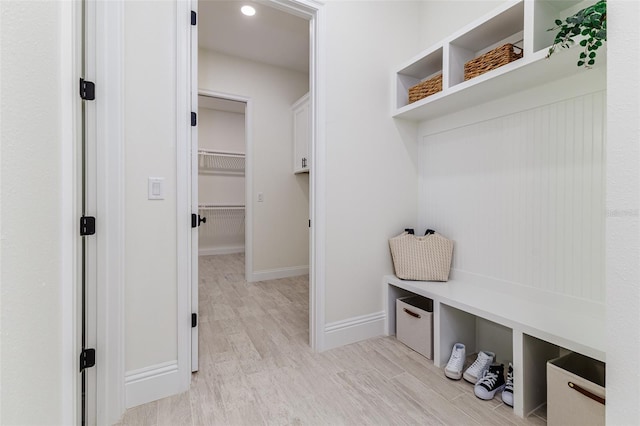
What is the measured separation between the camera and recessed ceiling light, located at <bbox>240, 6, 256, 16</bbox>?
270cm

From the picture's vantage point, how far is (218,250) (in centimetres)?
552

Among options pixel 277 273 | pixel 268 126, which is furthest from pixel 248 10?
pixel 277 273

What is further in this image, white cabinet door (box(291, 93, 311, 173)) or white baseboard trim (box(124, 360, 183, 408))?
white cabinet door (box(291, 93, 311, 173))

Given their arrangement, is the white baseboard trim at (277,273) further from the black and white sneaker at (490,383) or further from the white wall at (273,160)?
the black and white sneaker at (490,383)

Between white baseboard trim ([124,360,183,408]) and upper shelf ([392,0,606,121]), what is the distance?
2185 mm

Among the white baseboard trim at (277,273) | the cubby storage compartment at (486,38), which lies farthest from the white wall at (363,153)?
the white baseboard trim at (277,273)

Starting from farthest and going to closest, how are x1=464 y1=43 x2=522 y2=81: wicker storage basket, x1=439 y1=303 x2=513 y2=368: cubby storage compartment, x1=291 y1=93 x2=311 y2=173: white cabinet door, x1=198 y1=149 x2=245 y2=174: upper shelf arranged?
x1=198 y1=149 x2=245 y2=174: upper shelf < x1=291 y1=93 x2=311 y2=173: white cabinet door < x1=439 y1=303 x2=513 y2=368: cubby storage compartment < x1=464 y1=43 x2=522 y2=81: wicker storage basket

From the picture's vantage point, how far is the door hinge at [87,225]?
3.97 ft

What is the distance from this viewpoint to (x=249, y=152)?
3.62m

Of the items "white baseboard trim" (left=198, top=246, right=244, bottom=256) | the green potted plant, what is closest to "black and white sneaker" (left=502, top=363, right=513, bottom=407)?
the green potted plant

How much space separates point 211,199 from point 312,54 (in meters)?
4.13

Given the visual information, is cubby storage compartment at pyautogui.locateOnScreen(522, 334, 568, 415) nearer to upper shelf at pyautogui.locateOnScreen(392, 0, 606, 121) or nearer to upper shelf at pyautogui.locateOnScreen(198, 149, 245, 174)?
upper shelf at pyautogui.locateOnScreen(392, 0, 606, 121)

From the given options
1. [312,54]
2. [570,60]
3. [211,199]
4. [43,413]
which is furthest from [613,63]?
[211,199]

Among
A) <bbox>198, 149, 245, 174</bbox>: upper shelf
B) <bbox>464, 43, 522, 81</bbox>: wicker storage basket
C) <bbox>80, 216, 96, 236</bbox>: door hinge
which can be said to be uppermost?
<bbox>198, 149, 245, 174</bbox>: upper shelf
